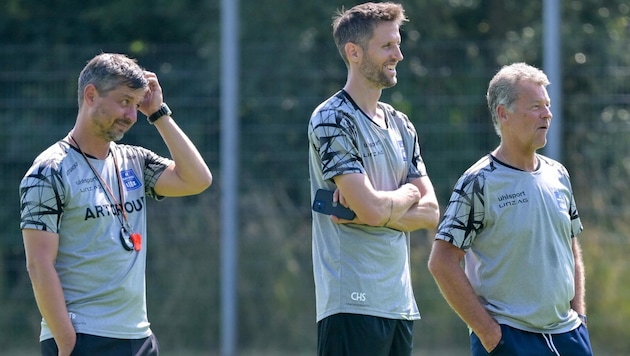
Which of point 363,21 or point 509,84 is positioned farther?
point 363,21

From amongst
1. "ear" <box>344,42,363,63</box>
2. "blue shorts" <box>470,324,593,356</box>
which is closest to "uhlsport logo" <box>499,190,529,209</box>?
"blue shorts" <box>470,324,593,356</box>

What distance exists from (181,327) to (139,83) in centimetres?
488

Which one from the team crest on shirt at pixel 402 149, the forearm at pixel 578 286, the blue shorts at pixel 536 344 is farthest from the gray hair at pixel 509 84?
the blue shorts at pixel 536 344

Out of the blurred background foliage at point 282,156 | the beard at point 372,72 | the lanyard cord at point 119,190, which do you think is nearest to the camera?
the lanyard cord at point 119,190

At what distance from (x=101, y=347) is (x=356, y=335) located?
1.06 meters

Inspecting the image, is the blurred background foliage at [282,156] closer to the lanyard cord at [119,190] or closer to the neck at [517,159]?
the neck at [517,159]

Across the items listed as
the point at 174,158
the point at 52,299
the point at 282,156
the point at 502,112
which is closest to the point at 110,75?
the point at 174,158

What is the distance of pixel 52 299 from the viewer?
4203mm

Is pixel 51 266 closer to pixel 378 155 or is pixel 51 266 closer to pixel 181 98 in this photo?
pixel 378 155

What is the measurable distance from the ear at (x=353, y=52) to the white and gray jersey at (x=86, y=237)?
1154mm

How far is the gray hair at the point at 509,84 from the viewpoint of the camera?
4.55 metres

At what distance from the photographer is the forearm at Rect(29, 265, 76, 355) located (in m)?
4.20

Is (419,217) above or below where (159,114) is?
below

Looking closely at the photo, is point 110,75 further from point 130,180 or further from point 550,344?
point 550,344
